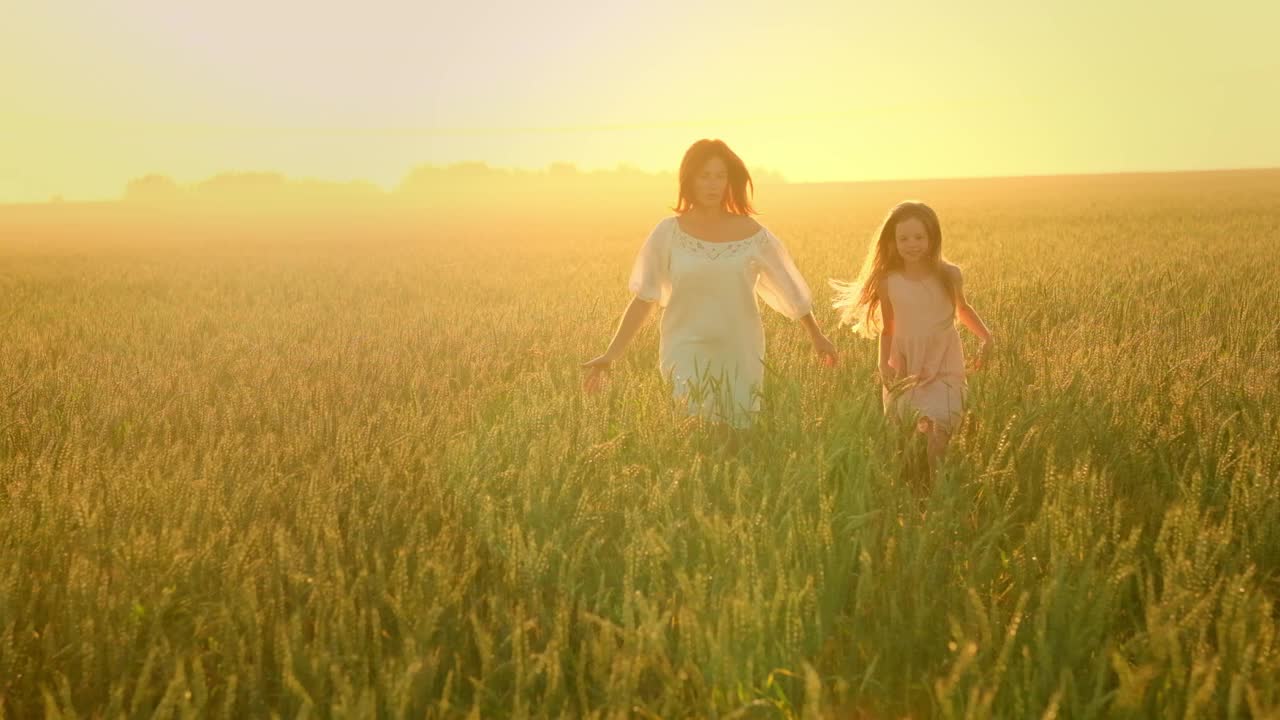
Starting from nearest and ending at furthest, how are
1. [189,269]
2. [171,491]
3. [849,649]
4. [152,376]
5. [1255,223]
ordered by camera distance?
[849,649]
[171,491]
[152,376]
[189,269]
[1255,223]

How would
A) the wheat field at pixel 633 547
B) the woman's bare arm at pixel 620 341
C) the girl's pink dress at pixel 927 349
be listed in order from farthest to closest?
the woman's bare arm at pixel 620 341 < the girl's pink dress at pixel 927 349 < the wheat field at pixel 633 547

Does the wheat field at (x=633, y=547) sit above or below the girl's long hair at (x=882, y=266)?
below

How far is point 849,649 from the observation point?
6.92 ft

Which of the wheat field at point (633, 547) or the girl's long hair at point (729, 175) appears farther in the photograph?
the girl's long hair at point (729, 175)

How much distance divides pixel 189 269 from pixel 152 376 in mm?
11661

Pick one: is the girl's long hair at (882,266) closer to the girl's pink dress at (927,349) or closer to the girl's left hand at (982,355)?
the girl's pink dress at (927,349)

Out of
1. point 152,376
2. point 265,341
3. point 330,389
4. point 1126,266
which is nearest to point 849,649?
point 330,389

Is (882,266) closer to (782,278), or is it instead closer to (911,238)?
(911,238)

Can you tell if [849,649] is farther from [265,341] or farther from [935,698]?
[265,341]

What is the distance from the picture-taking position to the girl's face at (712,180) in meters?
3.94

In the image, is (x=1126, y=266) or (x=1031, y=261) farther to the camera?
(x=1031, y=261)

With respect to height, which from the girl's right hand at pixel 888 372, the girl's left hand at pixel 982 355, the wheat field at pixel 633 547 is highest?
the girl's left hand at pixel 982 355

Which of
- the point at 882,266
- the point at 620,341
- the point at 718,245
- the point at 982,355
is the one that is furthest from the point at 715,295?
the point at 982,355

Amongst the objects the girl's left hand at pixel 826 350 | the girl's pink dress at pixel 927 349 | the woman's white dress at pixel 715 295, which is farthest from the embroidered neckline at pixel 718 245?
the girl's pink dress at pixel 927 349
